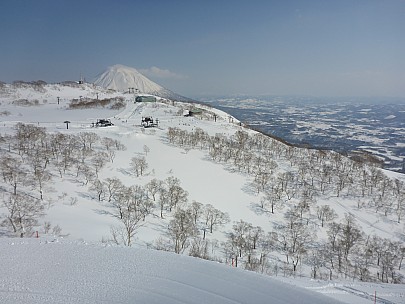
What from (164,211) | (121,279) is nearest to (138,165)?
(164,211)

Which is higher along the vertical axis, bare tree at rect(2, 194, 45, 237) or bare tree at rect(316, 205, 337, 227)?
bare tree at rect(2, 194, 45, 237)

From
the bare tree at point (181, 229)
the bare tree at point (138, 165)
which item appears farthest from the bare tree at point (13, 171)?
the bare tree at point (181, 229)

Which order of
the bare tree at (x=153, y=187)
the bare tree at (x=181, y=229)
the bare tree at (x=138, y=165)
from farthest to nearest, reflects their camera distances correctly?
the bare tree at (x=138, y=165) → the bare tree at (x=153, y=187) → the bare tree at (x=181, y=229)

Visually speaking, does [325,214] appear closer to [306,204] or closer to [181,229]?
[306,204]

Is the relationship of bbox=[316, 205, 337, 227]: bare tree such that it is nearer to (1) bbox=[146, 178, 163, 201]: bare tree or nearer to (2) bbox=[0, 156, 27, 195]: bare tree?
(1) bbox=[146, 178, 163, 201]: bare tree

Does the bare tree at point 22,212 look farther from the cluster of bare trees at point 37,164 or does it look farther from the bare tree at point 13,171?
the bare tree at point 13,171

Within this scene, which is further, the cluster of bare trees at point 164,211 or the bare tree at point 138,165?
the bare tree at point 138,165

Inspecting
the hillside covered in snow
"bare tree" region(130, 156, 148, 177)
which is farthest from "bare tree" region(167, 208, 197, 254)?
"bare tree" region(130, 156, 148, 177)
